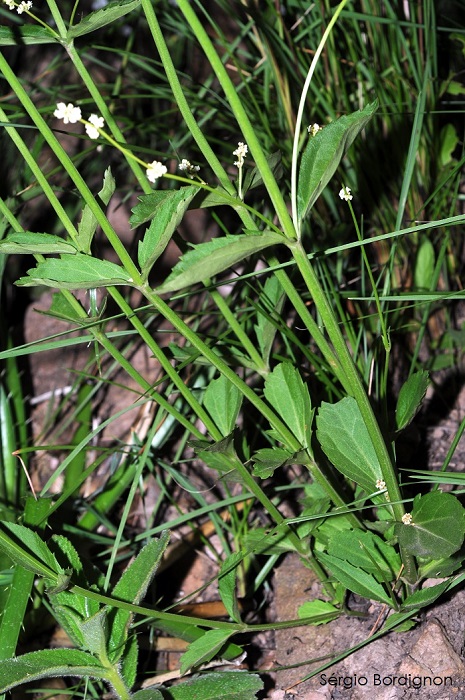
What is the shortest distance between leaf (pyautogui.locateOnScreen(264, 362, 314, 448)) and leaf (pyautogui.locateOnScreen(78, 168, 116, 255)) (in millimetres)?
322

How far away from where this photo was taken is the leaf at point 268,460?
0.89 m

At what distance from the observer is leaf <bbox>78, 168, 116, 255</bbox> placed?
0.87 meters

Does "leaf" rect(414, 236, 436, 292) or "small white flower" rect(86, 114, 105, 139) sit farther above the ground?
"small white flower" rect(86, 114, 105, 139)

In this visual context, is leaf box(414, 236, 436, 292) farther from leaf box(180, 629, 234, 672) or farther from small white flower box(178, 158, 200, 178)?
leaf box(180, 629, 234, 672)


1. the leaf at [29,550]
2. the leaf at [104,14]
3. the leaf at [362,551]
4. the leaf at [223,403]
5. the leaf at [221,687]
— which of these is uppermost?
the leaf at [104,14]

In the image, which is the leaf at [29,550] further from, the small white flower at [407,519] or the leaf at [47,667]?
the small white flower at [407,519]

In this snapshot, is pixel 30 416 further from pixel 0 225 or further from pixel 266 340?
pixel 266 340

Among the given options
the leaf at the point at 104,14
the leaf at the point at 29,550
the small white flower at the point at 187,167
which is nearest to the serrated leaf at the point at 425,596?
the leaf at the point at 29,550

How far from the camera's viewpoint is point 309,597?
1182mm

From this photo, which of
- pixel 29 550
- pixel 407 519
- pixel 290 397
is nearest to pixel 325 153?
pixel 290 397


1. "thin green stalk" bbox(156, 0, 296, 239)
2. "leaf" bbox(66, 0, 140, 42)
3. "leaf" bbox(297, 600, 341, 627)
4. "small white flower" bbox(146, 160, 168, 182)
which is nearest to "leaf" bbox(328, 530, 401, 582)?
"leaf" bbox(297, 600, 341, 627)

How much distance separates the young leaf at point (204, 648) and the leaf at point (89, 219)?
22.2 inches

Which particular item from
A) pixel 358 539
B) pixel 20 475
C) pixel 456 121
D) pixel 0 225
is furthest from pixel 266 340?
pixel 456 121

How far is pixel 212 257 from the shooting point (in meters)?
0.66
